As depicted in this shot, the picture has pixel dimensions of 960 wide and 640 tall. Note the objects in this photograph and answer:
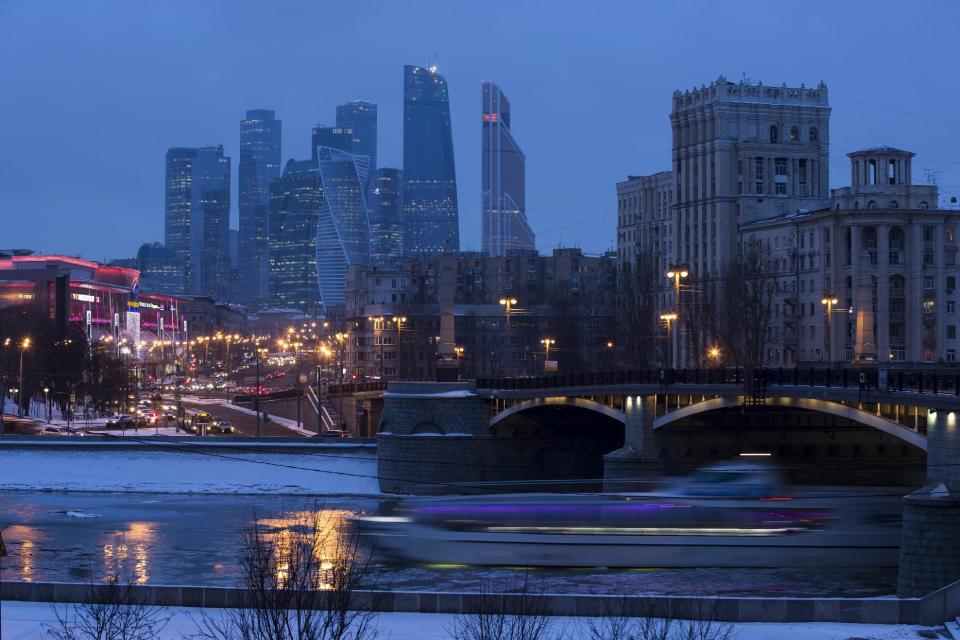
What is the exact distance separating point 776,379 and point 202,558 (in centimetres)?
2005

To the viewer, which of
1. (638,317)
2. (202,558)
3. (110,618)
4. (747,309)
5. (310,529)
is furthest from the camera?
(638,317)

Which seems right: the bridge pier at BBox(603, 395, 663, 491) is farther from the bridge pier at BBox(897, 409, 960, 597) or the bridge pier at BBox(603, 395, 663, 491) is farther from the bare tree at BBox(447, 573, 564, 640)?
the bare tree at BBox(447, 573, 564, 640)

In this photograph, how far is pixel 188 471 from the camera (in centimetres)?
7619

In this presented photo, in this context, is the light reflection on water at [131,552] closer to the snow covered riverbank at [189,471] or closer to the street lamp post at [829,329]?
the snow covered riverbank at [189,471]

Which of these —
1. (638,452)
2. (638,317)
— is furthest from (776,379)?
(638,317)

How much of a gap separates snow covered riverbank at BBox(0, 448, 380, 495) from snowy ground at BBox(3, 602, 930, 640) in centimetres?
4104

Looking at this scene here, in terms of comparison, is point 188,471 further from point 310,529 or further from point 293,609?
point 293,609

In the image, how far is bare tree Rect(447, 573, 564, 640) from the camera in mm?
24172

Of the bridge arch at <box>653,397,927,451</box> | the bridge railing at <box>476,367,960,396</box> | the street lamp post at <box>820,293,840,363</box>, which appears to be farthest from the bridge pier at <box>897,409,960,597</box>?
the street lamp post at <box>820,293,840,363</box>

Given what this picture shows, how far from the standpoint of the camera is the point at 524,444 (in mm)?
73938

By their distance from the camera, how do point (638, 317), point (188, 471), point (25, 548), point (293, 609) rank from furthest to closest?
1. point (638, 317)
2. point (188, 471)
3. point (25, 548)
4. point (293, 609)

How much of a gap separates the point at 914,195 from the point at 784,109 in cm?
1889

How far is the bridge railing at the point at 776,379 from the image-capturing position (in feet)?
147

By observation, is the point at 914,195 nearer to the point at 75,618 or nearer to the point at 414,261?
the point at 75,618
